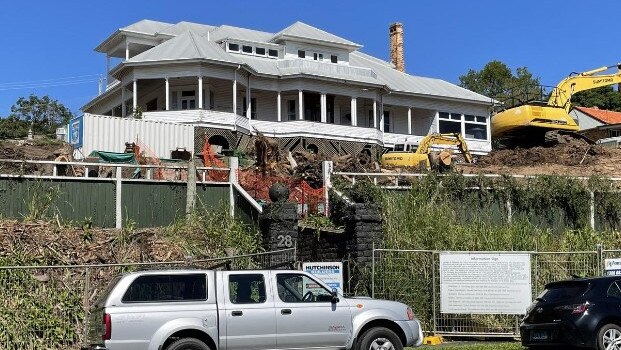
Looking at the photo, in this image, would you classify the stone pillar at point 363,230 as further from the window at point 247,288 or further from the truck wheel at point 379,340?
the window at point 247,288

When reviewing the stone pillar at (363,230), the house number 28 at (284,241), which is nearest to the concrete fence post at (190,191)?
the house number 28 at (284,241)

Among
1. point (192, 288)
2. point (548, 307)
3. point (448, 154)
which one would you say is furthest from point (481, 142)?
point (192, 288)

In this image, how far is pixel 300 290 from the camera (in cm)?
1232

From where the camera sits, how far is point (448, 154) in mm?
26328

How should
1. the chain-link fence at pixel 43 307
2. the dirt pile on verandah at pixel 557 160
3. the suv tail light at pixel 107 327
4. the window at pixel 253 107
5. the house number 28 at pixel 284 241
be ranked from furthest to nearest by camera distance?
the window at pixel 253 107 → the dirt pile on verandah at pixel 557 160 → the house number 28 at pixel 284 241 → the chain-link fence at pixel 43 307 → the suv tail light at pixel 107 327

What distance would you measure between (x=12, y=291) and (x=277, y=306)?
6088 millimetres

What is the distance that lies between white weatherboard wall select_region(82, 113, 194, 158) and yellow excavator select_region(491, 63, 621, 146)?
552 inches

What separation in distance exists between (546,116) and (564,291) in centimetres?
2087

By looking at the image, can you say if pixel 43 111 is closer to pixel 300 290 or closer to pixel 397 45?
pixel 397 45

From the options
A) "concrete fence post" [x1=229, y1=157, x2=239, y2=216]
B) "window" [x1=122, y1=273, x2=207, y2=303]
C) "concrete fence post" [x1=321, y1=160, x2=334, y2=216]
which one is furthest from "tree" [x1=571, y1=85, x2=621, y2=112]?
"window" [x1=122, y1=273, x2=207, y2=303]

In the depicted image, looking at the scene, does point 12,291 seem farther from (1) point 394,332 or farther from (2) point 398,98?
(2) point 398,98

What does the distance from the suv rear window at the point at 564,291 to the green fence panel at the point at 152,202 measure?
10.4 metres

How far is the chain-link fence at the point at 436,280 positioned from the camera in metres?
17.2

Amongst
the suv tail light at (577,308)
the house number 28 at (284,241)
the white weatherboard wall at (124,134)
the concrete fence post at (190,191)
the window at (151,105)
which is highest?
the window at (151,105)
